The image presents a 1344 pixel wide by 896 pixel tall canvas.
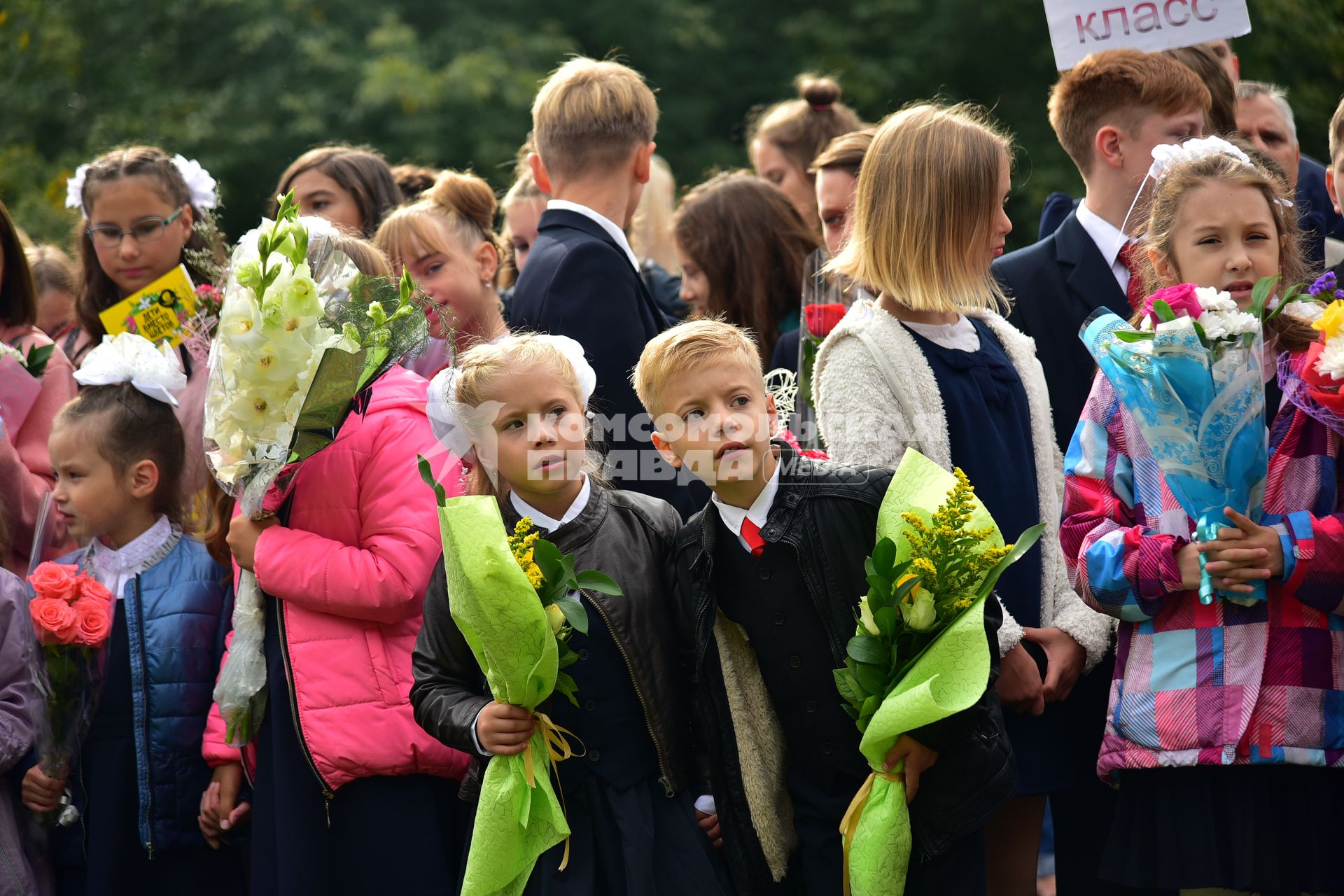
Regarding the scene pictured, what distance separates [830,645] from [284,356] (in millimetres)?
1478

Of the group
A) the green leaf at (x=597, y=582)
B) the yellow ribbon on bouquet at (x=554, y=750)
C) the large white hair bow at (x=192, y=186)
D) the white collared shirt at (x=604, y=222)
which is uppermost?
the large white hair bow at (x=192, y=186)

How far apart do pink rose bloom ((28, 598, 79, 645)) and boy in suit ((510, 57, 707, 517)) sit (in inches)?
60.6

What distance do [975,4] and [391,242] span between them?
11003 mm

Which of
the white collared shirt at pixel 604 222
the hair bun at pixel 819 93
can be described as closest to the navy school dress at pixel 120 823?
the white collared shirt at pixel 604 222

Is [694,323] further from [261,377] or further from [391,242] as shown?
[391,242]

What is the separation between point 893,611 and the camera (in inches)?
118

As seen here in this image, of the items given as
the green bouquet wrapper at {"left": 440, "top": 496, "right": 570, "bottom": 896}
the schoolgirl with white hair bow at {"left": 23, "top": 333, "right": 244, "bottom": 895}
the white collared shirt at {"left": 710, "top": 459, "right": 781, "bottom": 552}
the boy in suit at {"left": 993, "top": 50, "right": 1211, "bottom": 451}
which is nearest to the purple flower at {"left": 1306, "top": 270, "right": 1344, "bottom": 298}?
the boy in suit at {"left": 993, "top": 50, "right": 1211, "bottom": 451}

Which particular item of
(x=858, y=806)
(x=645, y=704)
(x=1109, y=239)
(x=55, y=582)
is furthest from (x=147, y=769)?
(x=1109, y=239)

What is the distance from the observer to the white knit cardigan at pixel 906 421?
356 centimetres

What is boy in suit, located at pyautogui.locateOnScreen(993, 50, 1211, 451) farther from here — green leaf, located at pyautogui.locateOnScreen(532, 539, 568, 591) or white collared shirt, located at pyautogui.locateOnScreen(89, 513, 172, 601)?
white collared shirt, located at pyautogui.locateOnScreen(89, 513, 172, 601)

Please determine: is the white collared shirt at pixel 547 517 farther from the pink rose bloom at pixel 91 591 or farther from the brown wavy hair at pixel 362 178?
the brown wavy hair at pixel 362 178

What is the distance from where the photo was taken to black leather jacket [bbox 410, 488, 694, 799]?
330 centimetres

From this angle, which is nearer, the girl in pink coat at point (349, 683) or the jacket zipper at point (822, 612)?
the jacket zipper at point (822, 612)

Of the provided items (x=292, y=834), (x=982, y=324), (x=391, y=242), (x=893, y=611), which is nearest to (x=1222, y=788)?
(x=893, y=611)
